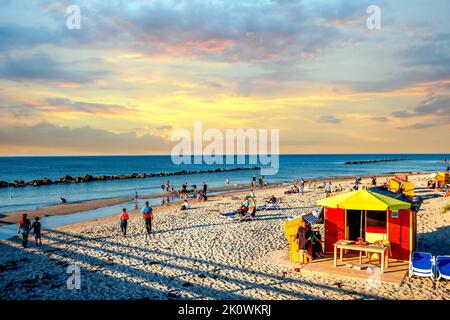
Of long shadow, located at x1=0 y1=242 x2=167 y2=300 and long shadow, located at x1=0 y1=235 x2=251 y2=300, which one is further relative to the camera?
long shadow, located at x1=0 y1=242 x2=167 y2=300

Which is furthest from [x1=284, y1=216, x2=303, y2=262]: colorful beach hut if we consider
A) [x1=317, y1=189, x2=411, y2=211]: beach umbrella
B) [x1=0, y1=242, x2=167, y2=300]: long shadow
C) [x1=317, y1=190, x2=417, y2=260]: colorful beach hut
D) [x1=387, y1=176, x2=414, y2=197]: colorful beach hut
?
[x1=387, y1=176, x2=414, y2=197]: colorful beach hut

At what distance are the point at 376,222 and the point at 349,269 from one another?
1846 mm

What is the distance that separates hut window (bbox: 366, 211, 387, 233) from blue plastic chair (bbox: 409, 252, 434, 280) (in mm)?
1264

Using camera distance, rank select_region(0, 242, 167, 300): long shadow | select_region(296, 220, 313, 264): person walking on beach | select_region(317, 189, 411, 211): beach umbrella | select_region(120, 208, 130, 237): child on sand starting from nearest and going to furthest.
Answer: select_region(0, 242, 167, 300): long shadow
select_region(317, 189, 411, 211): beach umbrella
select_region(296, 220, 313, 264): person walking on beach
select_region(120, 208, 130, 237): child on sand

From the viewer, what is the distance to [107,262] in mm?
11461

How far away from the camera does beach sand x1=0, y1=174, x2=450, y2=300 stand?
8.62 meters

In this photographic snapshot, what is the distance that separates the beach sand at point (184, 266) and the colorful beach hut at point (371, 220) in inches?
56.9

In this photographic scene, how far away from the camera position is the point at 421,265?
908 cm

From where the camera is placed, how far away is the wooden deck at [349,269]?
9.09m

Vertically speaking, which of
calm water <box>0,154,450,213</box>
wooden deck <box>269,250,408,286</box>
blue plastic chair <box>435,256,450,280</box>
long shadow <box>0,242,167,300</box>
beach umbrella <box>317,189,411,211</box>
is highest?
beach umbrella <box>317,189,411,211</box>

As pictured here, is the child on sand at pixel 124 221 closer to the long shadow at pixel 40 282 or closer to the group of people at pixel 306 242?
the long shadow at pixel 40 282

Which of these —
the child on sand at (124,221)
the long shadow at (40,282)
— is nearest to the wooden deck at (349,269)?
the long shadow at (40,282)

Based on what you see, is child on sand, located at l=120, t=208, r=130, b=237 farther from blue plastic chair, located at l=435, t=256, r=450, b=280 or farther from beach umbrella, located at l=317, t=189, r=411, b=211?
blue plastic chair, located at l=435, t=256, r=450, b=280
